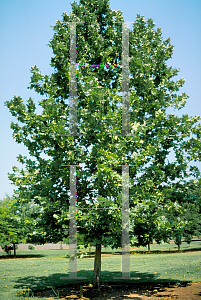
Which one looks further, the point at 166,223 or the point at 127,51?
the point at 127,51

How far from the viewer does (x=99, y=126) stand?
7824mm

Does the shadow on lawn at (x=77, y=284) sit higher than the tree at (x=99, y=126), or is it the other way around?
the tree at (x=99, y=126)

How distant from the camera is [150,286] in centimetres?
1027

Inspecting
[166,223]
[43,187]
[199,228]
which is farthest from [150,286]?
[199,228]

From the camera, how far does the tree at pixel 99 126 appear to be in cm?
775

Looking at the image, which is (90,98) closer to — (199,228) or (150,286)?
(150,286)

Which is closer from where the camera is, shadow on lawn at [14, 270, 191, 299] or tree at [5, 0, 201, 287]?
tree at [5, 0, 201, 287]

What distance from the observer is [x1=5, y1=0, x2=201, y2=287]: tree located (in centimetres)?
775

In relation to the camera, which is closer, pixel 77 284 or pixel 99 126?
pixel 99 126

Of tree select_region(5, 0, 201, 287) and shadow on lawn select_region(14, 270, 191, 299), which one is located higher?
tree select_region(5, 0, 201, 287)

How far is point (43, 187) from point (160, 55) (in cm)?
684

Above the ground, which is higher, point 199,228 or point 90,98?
point 90,98

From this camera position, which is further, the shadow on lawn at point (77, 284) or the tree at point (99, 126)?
the shadow on lawn at point (77, 284)

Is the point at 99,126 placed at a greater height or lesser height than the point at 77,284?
greater
